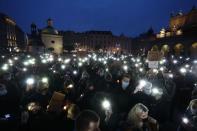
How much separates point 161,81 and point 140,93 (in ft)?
6.94

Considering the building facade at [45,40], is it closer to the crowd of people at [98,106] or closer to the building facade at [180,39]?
the building facade at [180,39]

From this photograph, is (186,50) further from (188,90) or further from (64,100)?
(64,100)

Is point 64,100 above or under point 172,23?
under

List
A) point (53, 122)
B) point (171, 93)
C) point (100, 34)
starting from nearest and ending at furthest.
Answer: point (53, 122), point (171, 93), point (100, 34)

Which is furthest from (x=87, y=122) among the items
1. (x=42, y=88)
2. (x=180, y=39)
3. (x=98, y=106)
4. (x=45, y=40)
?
(x=45, y=40)

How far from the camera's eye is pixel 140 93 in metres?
12.2

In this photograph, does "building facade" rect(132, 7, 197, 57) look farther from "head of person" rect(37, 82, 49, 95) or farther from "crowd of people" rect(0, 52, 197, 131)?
"head of person" rect(37, 82, 49, 95)

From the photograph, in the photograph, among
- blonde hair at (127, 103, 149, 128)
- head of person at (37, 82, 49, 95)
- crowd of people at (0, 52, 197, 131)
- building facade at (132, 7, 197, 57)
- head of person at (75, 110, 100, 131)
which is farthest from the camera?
building facade at (132, 7, 197, 57)

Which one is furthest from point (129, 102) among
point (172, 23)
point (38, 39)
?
point (172, 23)

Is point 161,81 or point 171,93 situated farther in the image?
point 161,81

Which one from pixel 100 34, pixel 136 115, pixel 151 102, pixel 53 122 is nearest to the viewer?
pixel 136 115

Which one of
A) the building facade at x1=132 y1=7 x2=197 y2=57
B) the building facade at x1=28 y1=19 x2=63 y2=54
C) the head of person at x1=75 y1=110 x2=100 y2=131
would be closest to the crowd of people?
the head of person at x1=75 y1=110 x2=100 y2=131

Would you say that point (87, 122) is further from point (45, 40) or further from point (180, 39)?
point (45, 40)

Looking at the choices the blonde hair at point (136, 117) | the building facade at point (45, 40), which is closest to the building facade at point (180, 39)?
the building facade at point (45, 40)
